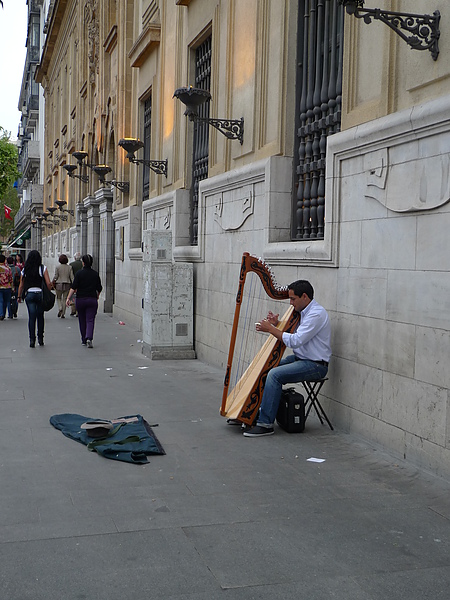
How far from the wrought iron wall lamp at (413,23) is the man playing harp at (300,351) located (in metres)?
2.51

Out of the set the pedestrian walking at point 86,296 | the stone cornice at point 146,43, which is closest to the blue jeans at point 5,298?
the pedestrian walking at point 86,296

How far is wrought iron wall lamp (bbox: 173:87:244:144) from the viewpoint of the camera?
10703mm

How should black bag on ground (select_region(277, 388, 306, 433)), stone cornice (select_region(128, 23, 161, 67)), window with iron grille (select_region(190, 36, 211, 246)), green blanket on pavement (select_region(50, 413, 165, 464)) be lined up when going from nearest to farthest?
green blanket on pavement (select_region(50, 413, 165, 464))
black bag on ground (select_region(277, 388, 306, 433))
window with iron grille (select_region(190, 36, 211, 246))
stone cornice (select_region(128, 23, 161, 67))

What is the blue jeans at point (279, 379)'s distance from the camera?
7.21m

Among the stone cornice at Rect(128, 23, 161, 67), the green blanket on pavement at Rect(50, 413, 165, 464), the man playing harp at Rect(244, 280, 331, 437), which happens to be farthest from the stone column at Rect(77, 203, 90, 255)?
the man playing harp at Rect(244, 280, 331, 437)

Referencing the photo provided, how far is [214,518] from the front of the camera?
489 centimetres

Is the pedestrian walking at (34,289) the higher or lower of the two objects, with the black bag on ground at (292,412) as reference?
higher

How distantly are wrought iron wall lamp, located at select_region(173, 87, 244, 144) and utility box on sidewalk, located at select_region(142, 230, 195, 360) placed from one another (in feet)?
8.17

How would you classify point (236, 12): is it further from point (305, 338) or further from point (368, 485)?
point (368, 485)

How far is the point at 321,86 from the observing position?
8852 millimetres

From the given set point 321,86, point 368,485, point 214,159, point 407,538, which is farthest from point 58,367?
point 407,538

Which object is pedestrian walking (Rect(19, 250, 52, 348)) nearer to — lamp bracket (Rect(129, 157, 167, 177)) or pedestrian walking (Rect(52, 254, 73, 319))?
lamp bracket (Rect(129, 157, 167, 177))

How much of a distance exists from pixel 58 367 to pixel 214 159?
14.4 feet

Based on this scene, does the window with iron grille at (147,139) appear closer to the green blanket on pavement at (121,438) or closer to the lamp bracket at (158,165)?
the lamp bracket at (158,165)
